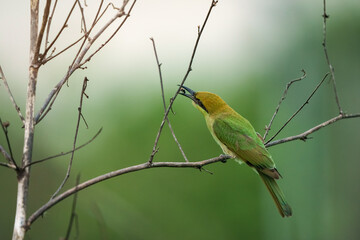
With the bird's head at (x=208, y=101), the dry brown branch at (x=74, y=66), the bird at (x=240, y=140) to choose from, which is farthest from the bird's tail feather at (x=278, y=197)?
the dry brown branch at (x=74, y=66)

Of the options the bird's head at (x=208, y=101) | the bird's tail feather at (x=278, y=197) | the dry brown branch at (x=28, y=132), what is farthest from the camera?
the bird's head at (x=208, y=101)

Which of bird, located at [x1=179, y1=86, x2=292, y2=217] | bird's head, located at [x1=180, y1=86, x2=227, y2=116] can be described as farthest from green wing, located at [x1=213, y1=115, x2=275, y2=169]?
bird's head, located at [x1=180, y1=86, x2=227, y2=116]

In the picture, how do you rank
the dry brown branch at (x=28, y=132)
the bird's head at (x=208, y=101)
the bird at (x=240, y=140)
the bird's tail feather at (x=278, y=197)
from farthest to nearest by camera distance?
the bird's head at (x=208, y=101) → the bird at (x=240, y=140) → the bird's tail feather at (x=278, y=197) → the dry brown branch at (x=28, y=132)

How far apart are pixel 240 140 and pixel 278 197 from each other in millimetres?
512

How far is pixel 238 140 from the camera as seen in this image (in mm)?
3568

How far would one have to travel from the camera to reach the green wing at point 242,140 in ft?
11.2

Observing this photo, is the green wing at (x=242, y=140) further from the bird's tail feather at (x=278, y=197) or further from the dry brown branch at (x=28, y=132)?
the dry brown branch at (x=28, y=132)

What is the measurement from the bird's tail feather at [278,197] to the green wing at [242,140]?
84 millimetres

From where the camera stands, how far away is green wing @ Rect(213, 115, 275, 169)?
3400mm

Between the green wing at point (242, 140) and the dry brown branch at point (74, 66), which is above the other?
the dry brown branch at point (74, 66)

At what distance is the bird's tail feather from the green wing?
0.28ft

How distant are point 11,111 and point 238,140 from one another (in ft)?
60.0

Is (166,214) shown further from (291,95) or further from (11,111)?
(291,95)

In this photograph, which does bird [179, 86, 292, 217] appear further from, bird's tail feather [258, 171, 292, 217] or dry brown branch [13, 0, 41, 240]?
dry brown branch [13, 0, 41, 240]
